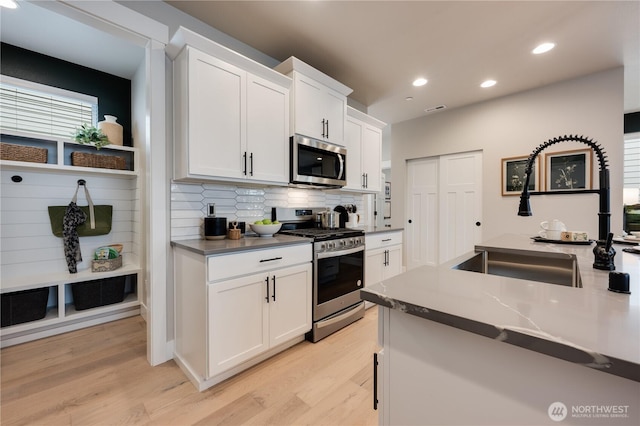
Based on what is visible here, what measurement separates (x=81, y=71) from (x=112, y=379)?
3112mm

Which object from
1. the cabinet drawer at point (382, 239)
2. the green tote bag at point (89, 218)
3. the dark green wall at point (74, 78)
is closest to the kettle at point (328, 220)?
the cabinet drawer at point (382, 239)

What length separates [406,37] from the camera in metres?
2.40

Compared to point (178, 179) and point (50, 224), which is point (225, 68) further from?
point (50, 224)

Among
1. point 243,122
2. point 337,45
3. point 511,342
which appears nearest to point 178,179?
point 243,122

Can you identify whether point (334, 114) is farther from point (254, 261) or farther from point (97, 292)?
point (97, 292)

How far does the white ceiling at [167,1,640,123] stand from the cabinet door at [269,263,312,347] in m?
2.04

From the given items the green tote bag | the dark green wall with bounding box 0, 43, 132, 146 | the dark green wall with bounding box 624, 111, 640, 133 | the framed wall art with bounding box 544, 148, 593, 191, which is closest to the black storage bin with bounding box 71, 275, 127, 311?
the green tote bag

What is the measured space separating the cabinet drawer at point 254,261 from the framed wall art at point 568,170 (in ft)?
10.5

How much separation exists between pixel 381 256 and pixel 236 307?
1865 millimetres

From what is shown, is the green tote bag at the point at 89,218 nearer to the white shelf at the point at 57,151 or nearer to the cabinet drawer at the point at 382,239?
the white shelf at the point at 57,151

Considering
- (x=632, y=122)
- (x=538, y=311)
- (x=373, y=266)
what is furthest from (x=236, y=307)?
(x=632, y=122)

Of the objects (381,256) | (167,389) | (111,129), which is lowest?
(167,389)

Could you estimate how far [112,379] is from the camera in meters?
1.80

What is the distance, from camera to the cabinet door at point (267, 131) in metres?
2.13
